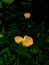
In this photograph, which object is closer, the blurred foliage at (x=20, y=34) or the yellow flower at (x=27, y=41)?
the blurred foliage at (x=20, y=34)

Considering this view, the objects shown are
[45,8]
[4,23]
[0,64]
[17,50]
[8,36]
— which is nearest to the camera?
[0,64]

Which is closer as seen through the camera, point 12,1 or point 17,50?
point 17,50

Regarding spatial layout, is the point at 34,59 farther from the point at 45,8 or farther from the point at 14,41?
the point at 45,8

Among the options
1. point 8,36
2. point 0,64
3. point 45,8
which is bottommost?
point 0,64

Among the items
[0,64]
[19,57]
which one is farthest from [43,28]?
[0,64]

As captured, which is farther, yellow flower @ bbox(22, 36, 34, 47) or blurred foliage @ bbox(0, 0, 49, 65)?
yellow flower @ bbox(22, 36, 34, 47)

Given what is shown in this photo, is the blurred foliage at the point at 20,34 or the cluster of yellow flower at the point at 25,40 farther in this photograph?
the cluster of yellow flower at the point at 25,40

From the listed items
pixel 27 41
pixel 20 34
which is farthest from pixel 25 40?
pixel 20 34

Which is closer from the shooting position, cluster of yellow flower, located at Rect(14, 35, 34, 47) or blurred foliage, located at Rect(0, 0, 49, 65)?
blurred foliage, located at Rect(0, 0, 49, 65)
